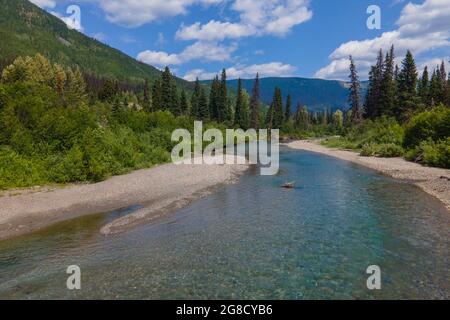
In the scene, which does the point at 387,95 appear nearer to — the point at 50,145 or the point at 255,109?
the point at 255,109

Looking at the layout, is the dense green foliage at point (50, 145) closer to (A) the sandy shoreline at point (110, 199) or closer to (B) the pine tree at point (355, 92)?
(A) the sandy shoreline at point (110, 199)

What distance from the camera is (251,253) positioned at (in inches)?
531

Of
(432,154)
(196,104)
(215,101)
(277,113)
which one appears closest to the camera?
(432,154)

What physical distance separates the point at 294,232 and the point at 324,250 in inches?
92.9

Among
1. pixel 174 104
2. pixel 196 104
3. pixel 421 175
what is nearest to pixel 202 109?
pixel 196 104

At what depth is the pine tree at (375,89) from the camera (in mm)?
73069

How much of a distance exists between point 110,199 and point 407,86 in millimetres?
62502

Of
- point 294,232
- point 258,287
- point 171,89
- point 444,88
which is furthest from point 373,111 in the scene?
Result: point 258,287

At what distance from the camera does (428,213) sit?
18.5m

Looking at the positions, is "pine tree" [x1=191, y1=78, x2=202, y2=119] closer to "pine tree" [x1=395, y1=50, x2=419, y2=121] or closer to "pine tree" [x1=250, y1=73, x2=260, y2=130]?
"pine tree" [x1=250, y1=73, x2=260, y2=130]

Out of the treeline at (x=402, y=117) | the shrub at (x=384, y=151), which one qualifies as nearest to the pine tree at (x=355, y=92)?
the treeline at (x=402, y=117)

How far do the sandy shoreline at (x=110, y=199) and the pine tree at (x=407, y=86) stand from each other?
47.4 meters

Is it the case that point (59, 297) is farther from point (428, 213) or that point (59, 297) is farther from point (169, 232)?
point (428, 213)
